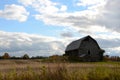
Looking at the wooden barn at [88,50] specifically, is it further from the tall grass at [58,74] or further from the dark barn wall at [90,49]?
the tall grass at [58,74]

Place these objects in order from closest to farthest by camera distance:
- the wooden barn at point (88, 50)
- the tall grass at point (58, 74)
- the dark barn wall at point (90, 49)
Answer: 1. the tall grass at point (58, 74)
2. the wooden barn at point (88, 50)
3. the dark barn wall at point (90, 49)

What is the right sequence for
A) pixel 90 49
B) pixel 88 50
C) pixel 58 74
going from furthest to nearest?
pixel 90 49 < pixel 88 50 < pixel 58 74

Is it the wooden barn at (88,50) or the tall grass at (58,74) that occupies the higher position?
the wooden barn at (88,50)

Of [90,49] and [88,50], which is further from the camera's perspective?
[90,49]

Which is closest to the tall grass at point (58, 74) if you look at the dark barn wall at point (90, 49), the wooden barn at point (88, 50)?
the wooden barn at point (88, 50)

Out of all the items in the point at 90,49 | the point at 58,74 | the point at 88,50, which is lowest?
the point at 58,74

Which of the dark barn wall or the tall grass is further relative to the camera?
the dark barn wall

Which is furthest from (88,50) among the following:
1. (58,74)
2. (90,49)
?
(58,74)

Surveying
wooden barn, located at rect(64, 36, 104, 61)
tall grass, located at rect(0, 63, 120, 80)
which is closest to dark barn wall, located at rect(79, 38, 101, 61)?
wooden barn, located at rect(64, 36, 104, 61)

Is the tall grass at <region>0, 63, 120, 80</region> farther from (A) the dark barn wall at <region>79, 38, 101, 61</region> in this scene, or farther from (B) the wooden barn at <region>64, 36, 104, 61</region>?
(A) the dark barn wall at <region>79, 38, 101, 61</region>

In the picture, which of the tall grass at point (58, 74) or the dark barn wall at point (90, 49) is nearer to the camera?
the tall grass at point (58, 74)

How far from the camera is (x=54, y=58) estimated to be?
14.3 metres

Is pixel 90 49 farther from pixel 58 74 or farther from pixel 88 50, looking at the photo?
pixel 58 74

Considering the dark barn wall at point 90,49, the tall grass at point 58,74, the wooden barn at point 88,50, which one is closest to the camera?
the tall grass at point 58,74
